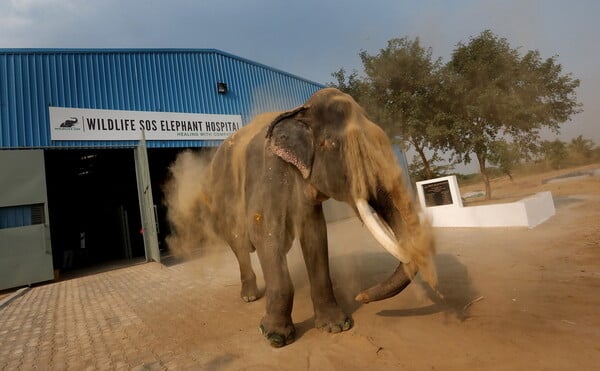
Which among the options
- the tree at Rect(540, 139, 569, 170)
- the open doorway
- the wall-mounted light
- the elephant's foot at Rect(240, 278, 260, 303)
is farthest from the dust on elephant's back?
the tree at Rect(540, 139, 569, 170)

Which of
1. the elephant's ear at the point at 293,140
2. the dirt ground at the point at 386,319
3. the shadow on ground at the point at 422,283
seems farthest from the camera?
the shadow on ground at the point at 422,283

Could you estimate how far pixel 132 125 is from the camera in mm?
12227

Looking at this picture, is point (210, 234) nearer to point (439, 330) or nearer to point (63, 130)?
point (439, 330)

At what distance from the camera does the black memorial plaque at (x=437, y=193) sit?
11.0 m

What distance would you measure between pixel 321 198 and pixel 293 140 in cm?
71

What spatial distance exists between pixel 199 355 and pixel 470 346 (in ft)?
8.55

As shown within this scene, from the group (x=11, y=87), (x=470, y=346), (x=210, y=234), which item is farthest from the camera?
(x=11, y=87)

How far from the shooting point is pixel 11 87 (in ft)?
35.2

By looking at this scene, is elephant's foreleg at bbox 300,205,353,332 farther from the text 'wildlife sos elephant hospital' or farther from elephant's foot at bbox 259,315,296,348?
the text 'wildlife sos elephant hospital'

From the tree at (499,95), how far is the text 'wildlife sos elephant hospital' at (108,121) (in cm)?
838

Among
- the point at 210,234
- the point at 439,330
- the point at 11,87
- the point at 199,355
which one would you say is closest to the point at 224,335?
the point at 199,355

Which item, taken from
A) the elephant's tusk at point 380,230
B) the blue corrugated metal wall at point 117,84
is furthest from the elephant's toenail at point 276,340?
the blue corrugated metal wall at point 117,84

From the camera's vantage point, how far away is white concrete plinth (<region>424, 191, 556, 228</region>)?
28.6 feet

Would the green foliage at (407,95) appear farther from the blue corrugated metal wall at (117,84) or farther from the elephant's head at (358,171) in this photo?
the elephant's head at (358,171)
